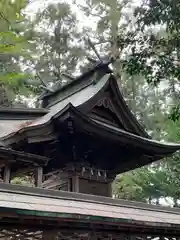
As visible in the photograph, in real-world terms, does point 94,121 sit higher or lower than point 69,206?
higher

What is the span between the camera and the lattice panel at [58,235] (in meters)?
4.87

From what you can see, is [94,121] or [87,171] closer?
[94,121]

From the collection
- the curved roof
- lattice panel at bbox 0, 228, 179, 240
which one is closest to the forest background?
the curved roof

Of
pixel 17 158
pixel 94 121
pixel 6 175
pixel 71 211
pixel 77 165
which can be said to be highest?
pixel 94 121

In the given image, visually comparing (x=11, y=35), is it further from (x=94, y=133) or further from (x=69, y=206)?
(x=94, y=133)

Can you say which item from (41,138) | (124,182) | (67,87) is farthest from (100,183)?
(124,182)

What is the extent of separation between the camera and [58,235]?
5348 millimetres

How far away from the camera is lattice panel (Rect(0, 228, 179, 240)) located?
4871 mm

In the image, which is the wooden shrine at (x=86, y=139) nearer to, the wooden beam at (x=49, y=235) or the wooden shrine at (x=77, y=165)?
the wooden shrine at (x=77, y=165)

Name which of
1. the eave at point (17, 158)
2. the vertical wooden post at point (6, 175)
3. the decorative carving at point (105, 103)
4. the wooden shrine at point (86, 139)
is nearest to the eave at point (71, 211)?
the eave at point (17, 158)

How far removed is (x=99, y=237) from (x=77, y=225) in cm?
63

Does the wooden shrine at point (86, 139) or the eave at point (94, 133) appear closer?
the eave at point (94, 133)

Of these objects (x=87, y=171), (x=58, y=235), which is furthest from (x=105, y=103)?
(x=58, y=235)

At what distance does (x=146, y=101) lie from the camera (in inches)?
1058
